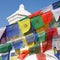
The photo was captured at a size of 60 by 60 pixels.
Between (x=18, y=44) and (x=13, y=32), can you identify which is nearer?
(x=18, y=44)

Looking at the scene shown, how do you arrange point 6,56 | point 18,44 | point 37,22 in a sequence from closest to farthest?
1. point 37,22
2. point 18,44
3. point 6,56

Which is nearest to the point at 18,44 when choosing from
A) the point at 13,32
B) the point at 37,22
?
the point at 13,32

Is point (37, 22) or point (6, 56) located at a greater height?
point (37, 22)

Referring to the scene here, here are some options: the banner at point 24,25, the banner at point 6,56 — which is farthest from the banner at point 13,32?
the banner at point 6,56

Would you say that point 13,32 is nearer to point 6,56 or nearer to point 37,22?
point 6,56

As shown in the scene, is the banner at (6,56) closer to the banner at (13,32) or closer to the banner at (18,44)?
the banner at (18,44)

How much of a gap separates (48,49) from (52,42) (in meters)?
0.12

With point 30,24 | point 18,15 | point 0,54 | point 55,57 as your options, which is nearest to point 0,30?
point 0,54

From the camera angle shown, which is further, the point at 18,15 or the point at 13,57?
the point at 18,15

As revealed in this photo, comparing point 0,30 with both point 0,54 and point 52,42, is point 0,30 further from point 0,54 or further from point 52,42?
point 52,42

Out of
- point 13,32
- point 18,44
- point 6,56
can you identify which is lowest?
point 6,56

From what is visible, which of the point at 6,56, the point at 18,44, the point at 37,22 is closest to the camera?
the point at 37,22

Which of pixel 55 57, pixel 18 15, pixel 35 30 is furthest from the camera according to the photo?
pixel 18 15

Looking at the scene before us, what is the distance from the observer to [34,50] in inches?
151
